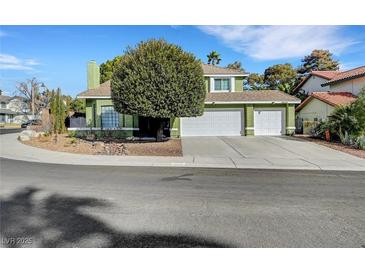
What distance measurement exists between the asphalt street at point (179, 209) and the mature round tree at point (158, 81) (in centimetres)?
694

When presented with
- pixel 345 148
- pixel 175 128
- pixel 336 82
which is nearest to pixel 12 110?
pixel 175 128

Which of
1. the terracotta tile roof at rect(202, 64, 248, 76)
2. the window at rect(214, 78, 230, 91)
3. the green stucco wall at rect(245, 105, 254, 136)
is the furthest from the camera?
the window at rect(214, 78, 230, 91)

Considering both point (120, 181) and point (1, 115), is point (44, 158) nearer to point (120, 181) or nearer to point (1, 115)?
point (120, 181)

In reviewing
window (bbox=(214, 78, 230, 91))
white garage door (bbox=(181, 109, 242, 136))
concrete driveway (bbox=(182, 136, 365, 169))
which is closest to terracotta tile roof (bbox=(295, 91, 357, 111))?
concrete driveway (bbox=(182, 136, 365, 169))

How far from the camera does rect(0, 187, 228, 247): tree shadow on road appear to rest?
4453 mm

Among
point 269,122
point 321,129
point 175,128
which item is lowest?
point 321,129

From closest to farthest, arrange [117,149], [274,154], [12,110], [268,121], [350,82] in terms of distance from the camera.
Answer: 1. [274,154]
2. [117,149]
3. [268,121]
4. [350,82]
5. [12,110]

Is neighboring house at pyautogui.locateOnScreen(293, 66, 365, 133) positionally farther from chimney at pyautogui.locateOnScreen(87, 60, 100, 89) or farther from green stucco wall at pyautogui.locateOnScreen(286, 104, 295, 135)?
chimney at pyautogui.locateOnScreen(87, 60, 100, 89)

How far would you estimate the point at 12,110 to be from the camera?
75.7m

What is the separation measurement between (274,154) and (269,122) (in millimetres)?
9573

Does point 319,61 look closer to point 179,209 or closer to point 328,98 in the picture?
point 328,98

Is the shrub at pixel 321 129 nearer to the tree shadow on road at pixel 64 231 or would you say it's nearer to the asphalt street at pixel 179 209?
the asphalt street at pixel 179 209

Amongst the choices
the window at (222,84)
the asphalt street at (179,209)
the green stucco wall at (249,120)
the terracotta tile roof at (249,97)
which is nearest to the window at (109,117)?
the terracotta tile roof at (249,97)

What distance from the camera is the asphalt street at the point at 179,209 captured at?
15.2 ft
